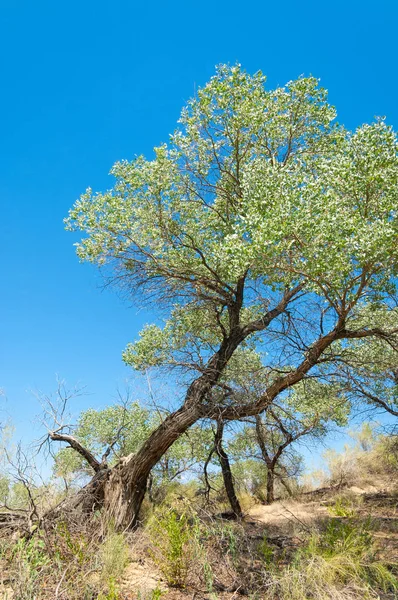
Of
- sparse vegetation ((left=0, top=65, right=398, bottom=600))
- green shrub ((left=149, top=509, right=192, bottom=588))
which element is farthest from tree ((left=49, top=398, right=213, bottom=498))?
green shrub ((left=149, top=509, right=192, bottom=588))

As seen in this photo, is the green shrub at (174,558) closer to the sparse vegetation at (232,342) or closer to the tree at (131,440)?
the sparse vegetation at (232,342)

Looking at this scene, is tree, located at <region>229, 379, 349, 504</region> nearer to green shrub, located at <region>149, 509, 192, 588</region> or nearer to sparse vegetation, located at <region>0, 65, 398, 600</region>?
sparse vegetation, located at <region>0, 65, 398, 600</region>

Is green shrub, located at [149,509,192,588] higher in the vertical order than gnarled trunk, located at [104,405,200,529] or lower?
lower

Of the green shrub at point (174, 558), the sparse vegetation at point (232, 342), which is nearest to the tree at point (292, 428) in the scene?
the sparse vegetation at point (232, 342)

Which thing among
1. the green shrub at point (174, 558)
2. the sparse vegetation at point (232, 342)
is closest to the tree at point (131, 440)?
the sparse vegetation at point (232, 342)

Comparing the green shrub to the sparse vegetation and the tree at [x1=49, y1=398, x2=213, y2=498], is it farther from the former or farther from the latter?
the tree at [x1=49, y1=398, x2=213, y2=498]

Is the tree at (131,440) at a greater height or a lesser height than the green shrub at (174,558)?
greater

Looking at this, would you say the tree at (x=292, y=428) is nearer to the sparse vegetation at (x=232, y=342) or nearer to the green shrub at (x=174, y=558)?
the sparse vegetation at (x=232, y=342)

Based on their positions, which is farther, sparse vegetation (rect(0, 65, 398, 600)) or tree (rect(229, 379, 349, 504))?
tree (rect(229, 379, 349, 504))

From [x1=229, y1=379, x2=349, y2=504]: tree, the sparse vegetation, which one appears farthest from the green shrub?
[x1=229, y1=379, x2=349, y2=504]: tree

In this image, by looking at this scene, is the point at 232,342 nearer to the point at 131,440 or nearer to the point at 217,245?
the point at 217,245

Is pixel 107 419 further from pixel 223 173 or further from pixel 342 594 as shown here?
pixel 342 594

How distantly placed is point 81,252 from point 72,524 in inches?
227

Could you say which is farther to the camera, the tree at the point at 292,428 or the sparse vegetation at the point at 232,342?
the tree at the point at 292,428
